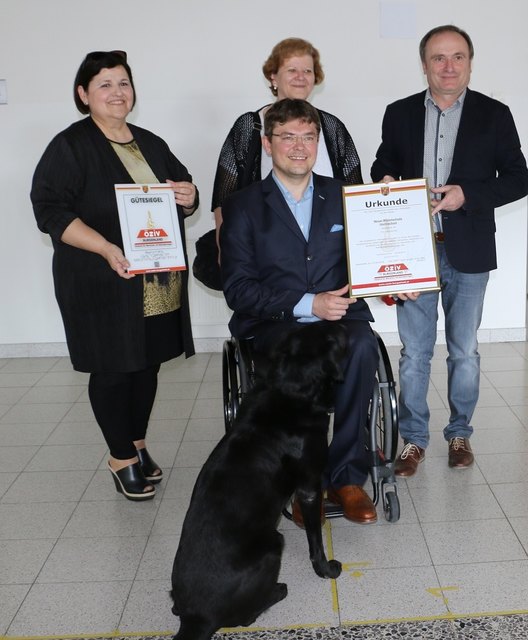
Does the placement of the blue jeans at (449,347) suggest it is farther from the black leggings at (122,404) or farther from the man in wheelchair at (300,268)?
the black leggings at (122,404)

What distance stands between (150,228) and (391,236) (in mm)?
790

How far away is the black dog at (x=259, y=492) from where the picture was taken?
176 centimetres

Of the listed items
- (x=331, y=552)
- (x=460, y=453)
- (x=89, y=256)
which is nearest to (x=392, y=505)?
(x=331, y=552)

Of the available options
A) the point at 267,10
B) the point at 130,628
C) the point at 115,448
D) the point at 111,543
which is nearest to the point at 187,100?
the point at 267,10

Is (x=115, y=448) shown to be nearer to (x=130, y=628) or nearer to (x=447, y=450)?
(x=130, y=628)

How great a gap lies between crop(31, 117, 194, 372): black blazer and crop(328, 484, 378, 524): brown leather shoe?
81cm

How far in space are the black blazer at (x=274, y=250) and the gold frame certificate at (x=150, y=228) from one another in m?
0.17

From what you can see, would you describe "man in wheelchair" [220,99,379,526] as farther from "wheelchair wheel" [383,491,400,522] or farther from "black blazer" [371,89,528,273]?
"black blazer" [371,89,528,273]

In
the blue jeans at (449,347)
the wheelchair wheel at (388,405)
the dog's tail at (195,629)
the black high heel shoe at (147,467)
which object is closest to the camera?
the dog's tail at (195,629)

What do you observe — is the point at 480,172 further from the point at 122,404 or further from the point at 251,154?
the point at 122,404

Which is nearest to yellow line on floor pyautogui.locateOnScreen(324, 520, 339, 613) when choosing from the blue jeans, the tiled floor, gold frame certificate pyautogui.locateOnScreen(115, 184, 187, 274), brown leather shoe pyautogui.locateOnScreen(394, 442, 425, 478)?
the tiled floor

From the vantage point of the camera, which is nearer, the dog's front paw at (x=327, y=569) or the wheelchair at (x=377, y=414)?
the dog's front paw at (x=327, y=569)

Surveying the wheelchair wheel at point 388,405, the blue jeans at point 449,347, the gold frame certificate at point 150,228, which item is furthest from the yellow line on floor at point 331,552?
the gold frame certificate at point 150,228

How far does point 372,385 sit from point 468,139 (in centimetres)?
98
